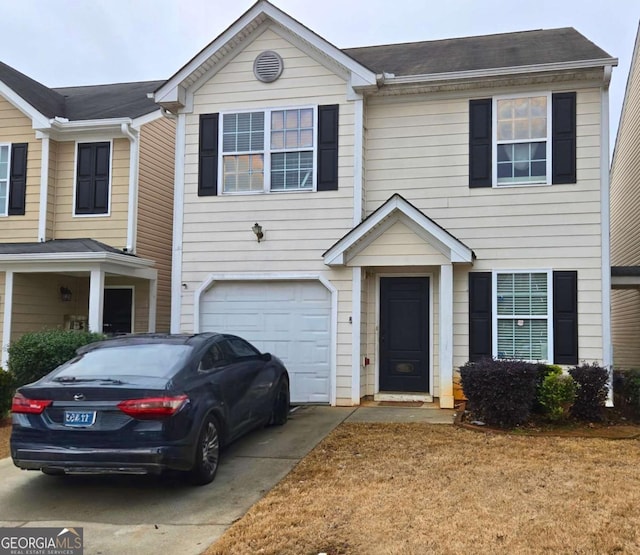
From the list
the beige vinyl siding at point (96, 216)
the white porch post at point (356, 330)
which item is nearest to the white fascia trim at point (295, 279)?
the white porch post at point (356, 330)

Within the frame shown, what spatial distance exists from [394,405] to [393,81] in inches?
219

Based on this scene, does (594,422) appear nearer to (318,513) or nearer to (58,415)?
(318,513)

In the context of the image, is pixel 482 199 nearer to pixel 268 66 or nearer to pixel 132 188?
pixel 268 66

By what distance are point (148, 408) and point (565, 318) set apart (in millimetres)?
7046

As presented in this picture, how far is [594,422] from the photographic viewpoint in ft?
27.7

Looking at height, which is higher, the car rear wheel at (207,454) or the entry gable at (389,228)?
the entry gable at (389,228)

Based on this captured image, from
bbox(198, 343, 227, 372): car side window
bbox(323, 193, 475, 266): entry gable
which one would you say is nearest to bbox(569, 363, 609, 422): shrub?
bbox(323, 193, 475, 266): entry gable

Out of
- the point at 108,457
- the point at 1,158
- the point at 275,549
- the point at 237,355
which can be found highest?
the point at 1,158

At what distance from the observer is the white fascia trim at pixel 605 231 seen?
9.58 metres

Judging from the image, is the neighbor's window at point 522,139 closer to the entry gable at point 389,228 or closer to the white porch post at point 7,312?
the entry gable at point 389,228

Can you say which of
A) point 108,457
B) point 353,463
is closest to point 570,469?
point 353,463

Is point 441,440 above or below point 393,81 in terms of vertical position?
below

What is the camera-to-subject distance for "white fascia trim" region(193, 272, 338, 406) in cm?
1039

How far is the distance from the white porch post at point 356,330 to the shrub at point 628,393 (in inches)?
160
